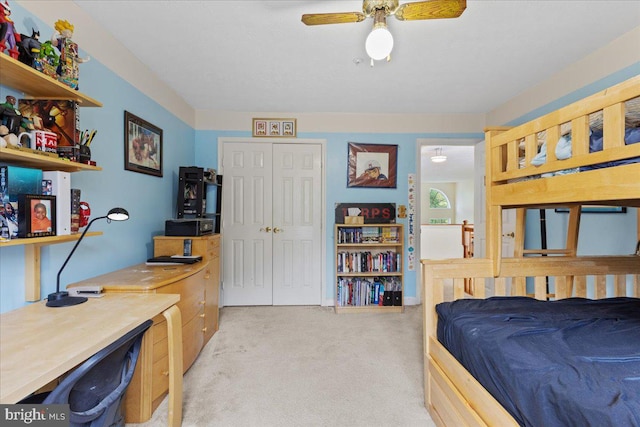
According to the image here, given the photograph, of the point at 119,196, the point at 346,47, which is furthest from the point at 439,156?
the point at 119,196

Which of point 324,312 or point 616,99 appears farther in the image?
point 324,312

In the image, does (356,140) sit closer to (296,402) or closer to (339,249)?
(339,249)

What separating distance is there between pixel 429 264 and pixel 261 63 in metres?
2.05

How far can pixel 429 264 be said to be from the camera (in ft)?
5.24

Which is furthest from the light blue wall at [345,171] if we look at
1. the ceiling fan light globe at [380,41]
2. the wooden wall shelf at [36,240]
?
the wooden wall shelf at [36,240]

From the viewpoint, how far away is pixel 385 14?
4.72 ft

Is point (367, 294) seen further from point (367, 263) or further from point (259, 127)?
point (259, 127)

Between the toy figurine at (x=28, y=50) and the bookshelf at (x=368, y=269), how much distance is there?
266cm

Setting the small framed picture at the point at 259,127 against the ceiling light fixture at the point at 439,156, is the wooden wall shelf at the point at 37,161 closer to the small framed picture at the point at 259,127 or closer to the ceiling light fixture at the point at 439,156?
the small framed picture at the point at 259,127

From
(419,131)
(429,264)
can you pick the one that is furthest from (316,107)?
(429,264)

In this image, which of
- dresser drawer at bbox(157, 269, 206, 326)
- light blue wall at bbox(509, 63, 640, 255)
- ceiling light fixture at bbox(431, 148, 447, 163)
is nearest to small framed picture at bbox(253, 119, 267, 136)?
dresser drawer at bbox(157, 269, 206, 326)

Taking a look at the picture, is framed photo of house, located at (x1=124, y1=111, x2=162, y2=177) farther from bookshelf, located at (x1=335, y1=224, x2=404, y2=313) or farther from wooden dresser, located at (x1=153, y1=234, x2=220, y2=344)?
bookshelf, located at (x1=335, y1=224, x2=404, y2=313)

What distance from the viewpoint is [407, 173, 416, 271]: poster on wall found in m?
3.55

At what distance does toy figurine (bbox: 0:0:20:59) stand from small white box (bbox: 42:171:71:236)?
492 millimetres
